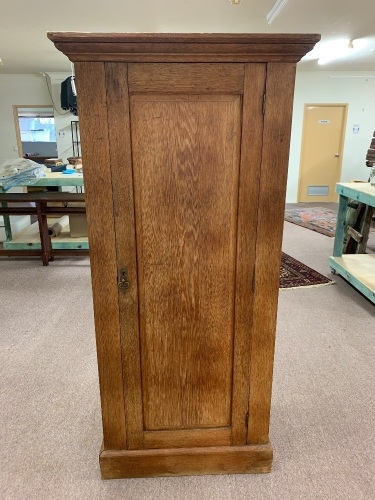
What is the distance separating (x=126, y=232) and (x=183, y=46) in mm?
598

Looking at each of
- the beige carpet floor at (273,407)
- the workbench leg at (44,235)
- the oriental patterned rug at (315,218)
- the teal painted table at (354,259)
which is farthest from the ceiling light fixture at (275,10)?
the workbench leg at (44,235)

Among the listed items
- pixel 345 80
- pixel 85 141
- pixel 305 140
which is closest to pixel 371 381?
pixel 85 141

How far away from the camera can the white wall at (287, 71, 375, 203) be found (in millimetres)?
7555

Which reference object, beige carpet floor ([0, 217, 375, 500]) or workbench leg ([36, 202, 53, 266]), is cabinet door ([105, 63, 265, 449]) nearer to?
beige carpet floor ([0, 217, 375, 500])

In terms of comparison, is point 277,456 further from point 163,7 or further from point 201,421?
point 163,7

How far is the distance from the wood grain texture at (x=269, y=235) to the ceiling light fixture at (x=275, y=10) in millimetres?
3341

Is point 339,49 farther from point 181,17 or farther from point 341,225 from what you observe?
point 341,225

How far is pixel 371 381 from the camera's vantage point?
2.14 m

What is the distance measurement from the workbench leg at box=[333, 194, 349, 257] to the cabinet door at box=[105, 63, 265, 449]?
2724mm

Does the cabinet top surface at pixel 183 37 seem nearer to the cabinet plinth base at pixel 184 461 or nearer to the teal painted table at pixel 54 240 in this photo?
the cabinet plinth base at pixel 184 461

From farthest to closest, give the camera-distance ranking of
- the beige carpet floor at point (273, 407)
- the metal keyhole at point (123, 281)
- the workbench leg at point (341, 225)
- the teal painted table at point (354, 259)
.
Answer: the workbench leg at point (341, 225)
the teal painted table at point (354, 259)
the beige carpet floor at point (273, 407)
the metal keyhole at point (123, 281)

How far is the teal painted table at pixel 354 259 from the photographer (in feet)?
10.0

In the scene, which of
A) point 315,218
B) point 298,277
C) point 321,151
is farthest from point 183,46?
point 321,151

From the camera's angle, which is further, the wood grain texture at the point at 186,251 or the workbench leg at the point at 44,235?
the workbench leg at the point at 44,235
